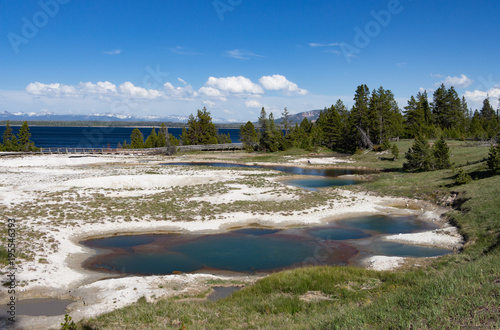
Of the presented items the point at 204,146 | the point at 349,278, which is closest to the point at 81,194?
the point at 349,278

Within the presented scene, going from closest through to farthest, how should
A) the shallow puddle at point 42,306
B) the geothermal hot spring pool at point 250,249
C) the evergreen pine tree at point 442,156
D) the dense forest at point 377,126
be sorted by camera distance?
the shallow puddle at point 42,306 → the geothermal hot spring pool at point 250,249 → the evergreen pine tree at point 442,156 → the dense forest at point 377,126

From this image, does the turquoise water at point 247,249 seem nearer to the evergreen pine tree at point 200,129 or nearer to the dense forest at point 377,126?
the dense forest at point 377,126

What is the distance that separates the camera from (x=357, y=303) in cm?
1177

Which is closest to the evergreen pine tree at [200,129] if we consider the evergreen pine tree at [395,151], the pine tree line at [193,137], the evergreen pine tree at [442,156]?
the pine tree line at [193,137]

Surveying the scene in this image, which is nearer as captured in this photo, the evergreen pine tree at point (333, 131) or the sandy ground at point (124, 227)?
the sandy ground at point (124, 227)

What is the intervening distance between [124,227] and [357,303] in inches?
762

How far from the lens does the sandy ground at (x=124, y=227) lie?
1501cm

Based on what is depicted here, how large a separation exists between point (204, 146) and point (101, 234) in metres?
81.8

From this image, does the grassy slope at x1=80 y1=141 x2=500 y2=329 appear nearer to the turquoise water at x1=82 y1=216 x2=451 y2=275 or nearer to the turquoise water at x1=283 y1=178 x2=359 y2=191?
the turquoise water at x1=82 y1=216 x2=451 y2=275

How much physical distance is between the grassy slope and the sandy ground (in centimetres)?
187

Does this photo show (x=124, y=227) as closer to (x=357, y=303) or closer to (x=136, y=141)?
(x=357, y=303)

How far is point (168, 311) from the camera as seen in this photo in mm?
12477

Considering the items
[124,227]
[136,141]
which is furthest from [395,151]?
[136,141]

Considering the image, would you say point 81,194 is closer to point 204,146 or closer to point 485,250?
point 485,250
